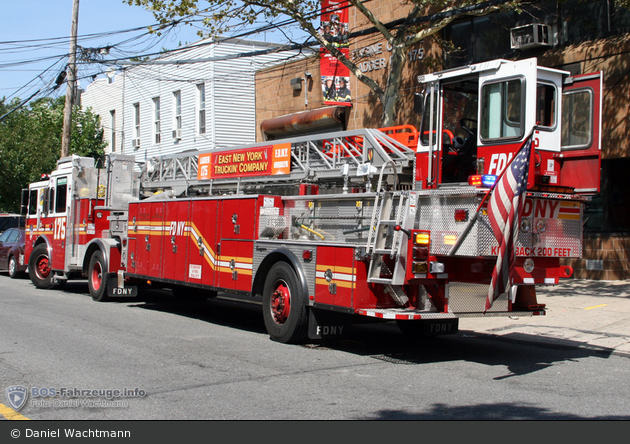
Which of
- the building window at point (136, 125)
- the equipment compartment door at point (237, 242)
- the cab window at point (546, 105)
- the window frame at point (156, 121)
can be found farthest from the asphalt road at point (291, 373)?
the building window at point (136, 125)

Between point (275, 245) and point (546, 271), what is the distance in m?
3.68

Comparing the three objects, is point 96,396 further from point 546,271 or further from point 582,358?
point 582,358

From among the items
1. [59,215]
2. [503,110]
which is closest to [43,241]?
[59,215]

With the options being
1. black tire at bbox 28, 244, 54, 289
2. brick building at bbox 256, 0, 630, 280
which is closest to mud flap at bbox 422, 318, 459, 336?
brick building at bbox 256, 0, 630, 280

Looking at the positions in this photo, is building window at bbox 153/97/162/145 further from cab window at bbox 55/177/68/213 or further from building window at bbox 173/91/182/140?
cab window at bbox 55/177/68/213

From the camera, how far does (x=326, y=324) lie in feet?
28.7

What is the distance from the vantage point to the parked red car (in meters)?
19.7

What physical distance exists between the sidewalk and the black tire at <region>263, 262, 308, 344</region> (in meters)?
3.39

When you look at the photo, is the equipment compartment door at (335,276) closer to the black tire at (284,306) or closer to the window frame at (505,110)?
the black tire at (284,306)

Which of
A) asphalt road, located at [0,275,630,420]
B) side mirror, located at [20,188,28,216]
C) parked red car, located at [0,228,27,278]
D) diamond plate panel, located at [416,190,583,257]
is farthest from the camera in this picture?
parked red car, located at [0,228,27,278]

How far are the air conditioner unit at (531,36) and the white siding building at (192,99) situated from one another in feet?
31.1

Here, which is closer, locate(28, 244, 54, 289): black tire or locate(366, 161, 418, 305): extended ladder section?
locate(366, 161, 418, 305): extended ladder section

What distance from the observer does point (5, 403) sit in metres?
5.91

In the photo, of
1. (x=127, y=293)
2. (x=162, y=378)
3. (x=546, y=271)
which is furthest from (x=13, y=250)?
(x=546, y=271)
